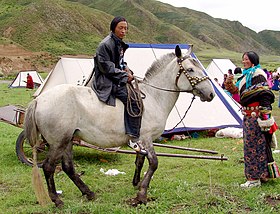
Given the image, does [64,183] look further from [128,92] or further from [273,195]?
[273,195]

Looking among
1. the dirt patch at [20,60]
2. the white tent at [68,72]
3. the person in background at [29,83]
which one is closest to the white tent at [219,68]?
the white tent at [68,72]

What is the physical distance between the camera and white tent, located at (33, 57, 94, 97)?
10484 millimetres

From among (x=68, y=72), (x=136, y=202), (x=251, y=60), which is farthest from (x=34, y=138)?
(x=68, y=72)

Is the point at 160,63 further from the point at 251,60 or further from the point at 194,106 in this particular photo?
the point at 194,106

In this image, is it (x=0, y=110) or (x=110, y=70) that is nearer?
(x=110, y=70)

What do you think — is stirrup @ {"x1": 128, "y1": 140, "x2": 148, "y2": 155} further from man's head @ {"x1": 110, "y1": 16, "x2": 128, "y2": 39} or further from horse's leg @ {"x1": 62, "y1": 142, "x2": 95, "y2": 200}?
man's head @ {"x1": 110, "y1": 16, "x2": 128, "y2": 39}

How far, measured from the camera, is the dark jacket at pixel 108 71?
471cm

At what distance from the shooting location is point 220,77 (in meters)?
19.1

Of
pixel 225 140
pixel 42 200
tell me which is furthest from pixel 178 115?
pixel 42 200

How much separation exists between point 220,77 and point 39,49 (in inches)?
1867

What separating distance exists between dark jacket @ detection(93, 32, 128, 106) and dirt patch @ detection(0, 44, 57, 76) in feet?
125

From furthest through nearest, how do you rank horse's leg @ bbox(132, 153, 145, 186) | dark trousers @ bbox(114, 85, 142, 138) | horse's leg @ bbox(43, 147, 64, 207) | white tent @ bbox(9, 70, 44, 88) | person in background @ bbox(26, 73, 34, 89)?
white tent @ bbox(9, 70, 44, 88) < person in background @ bbox(26, 73, 34, 89) < horse's leg @ bbox(132, 153, 145, 186) < dark trousers @ bbox(114, 85, 142, 138) < horse's leg @ bbox(43, 147, 64, 207)

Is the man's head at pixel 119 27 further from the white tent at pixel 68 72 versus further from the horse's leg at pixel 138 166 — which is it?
the white tent at pixel 68 72

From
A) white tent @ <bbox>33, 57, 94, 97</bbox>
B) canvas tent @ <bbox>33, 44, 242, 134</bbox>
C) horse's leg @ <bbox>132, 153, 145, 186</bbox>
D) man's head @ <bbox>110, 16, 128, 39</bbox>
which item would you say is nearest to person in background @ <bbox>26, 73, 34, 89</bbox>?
white tent @ <bbox>33, 57, 94, 97</bbox>
